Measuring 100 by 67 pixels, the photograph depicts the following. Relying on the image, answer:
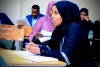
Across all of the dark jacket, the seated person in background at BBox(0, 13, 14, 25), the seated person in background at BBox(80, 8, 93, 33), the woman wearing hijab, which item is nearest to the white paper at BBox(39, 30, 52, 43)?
the woman wearing hijab

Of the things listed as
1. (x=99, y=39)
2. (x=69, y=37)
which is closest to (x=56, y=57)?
(x=69, y=37)

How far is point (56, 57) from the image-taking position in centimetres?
118

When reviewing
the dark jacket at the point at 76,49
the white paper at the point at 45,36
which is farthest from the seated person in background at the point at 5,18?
the dark jacket at the point at 76,49

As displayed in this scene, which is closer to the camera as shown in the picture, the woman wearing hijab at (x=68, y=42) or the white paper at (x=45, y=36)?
the woman wearing hijab at (x=68, y=42)

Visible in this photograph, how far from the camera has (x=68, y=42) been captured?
3.92 ft

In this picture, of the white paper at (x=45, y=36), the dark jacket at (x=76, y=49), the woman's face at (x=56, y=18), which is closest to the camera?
the dark jacket at (x=76, y=49)

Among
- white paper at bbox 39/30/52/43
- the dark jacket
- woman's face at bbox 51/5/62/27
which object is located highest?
woman's face at bbox 51/5/62/27

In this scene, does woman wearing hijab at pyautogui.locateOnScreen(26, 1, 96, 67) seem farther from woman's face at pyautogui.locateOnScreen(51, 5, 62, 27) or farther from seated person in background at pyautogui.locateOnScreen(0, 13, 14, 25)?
seated person in background at pyautogui.locateOnScreen(0, 13, 14, 25)

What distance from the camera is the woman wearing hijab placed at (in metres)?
1.18

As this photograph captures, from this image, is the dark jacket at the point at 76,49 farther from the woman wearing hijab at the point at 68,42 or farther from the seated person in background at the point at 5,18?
the seated person in background at the point at 5,18

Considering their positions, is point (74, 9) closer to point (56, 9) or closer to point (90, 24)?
point (56, 9)

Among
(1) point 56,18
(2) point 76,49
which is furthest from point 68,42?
(1) point 56,18

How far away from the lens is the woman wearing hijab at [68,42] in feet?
3.87

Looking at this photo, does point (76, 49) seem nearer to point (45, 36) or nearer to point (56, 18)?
point (56, 18)
